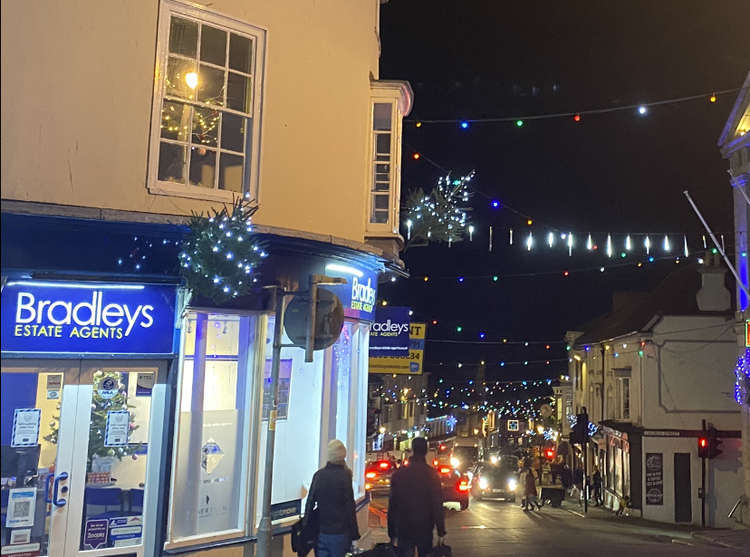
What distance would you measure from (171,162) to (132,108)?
2.49 ft

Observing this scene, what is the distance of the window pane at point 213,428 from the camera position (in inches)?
332

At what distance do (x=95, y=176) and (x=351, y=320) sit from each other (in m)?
4.37

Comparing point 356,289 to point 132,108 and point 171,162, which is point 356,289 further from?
point 132,108

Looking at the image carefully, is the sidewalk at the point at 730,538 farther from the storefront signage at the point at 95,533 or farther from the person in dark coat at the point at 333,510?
the storefront signage at the point at 95,533

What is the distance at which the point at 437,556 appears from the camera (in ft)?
26.2

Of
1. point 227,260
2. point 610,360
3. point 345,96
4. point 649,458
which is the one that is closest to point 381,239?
point 345,96

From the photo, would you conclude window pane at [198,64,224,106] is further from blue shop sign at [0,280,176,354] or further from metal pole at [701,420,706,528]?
metal pole at [701,420,706,528]

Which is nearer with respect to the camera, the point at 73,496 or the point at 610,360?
the point at 73,496

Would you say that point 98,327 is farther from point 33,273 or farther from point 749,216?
point 749,216

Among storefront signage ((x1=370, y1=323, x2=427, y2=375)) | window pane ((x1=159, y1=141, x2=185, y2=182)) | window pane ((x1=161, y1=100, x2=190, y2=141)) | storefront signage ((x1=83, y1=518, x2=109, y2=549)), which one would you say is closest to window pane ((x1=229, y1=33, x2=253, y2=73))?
window pane ((x1=161, y1=100, x2=190, y2=141))

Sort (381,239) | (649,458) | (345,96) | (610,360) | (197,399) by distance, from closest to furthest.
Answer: (197,399), (345,96), (381,239), (649,458), (610,360)

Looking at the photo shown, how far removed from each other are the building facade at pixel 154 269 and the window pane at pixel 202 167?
0.06 ft

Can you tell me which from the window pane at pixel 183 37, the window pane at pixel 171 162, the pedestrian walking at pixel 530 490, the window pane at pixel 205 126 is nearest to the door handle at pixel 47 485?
the window pane at pixel 171 162

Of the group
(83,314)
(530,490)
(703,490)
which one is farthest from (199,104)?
(703,490)
